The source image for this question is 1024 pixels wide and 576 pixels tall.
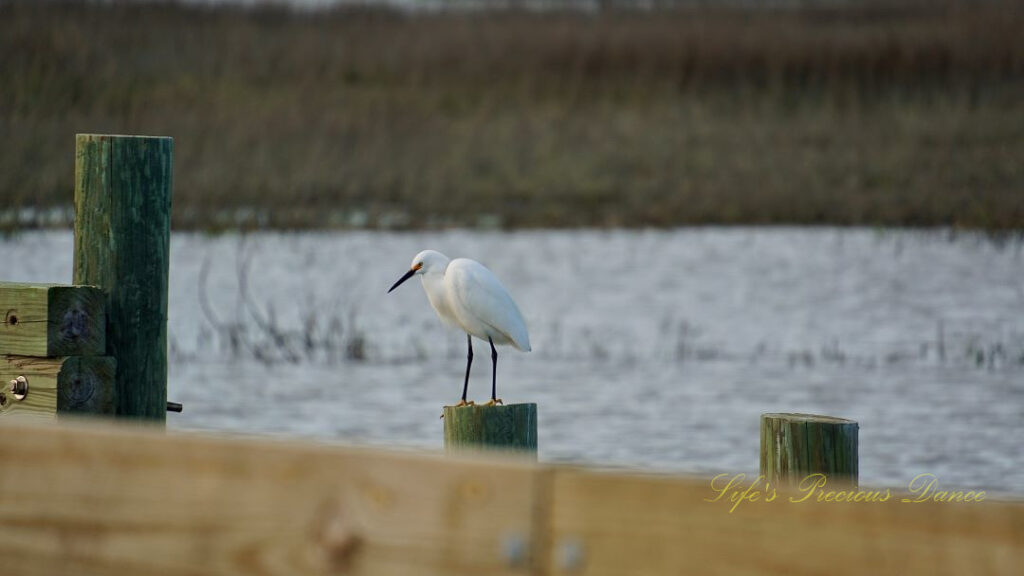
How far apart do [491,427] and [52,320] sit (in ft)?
4.01

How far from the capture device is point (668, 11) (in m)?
26.2

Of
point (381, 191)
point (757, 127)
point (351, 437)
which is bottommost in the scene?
point (351, 437)

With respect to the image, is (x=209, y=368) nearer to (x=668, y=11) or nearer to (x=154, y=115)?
(x=154, y=115)

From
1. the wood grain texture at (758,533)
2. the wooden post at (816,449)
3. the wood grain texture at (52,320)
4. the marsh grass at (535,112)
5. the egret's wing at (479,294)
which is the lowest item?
the wooden post at (816,449)

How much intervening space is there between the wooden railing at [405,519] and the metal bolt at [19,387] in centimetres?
180

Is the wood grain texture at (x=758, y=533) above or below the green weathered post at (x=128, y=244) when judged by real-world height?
below

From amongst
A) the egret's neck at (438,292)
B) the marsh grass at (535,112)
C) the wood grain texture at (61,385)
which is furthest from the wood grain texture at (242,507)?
the marsh grass at (535,112)

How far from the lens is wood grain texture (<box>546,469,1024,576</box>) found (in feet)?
4.22

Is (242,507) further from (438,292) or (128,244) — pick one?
(438,292)

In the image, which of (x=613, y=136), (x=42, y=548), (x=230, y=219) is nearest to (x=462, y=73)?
(x=613, y=136)

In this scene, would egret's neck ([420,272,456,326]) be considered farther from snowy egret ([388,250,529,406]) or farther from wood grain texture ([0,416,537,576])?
wood grain texture ([0,416,537,576])

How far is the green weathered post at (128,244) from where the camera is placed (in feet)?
11.0

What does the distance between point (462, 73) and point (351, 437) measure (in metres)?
15.0

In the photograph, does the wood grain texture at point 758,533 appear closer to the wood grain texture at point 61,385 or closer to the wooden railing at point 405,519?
the wooden railing at point 405,519
